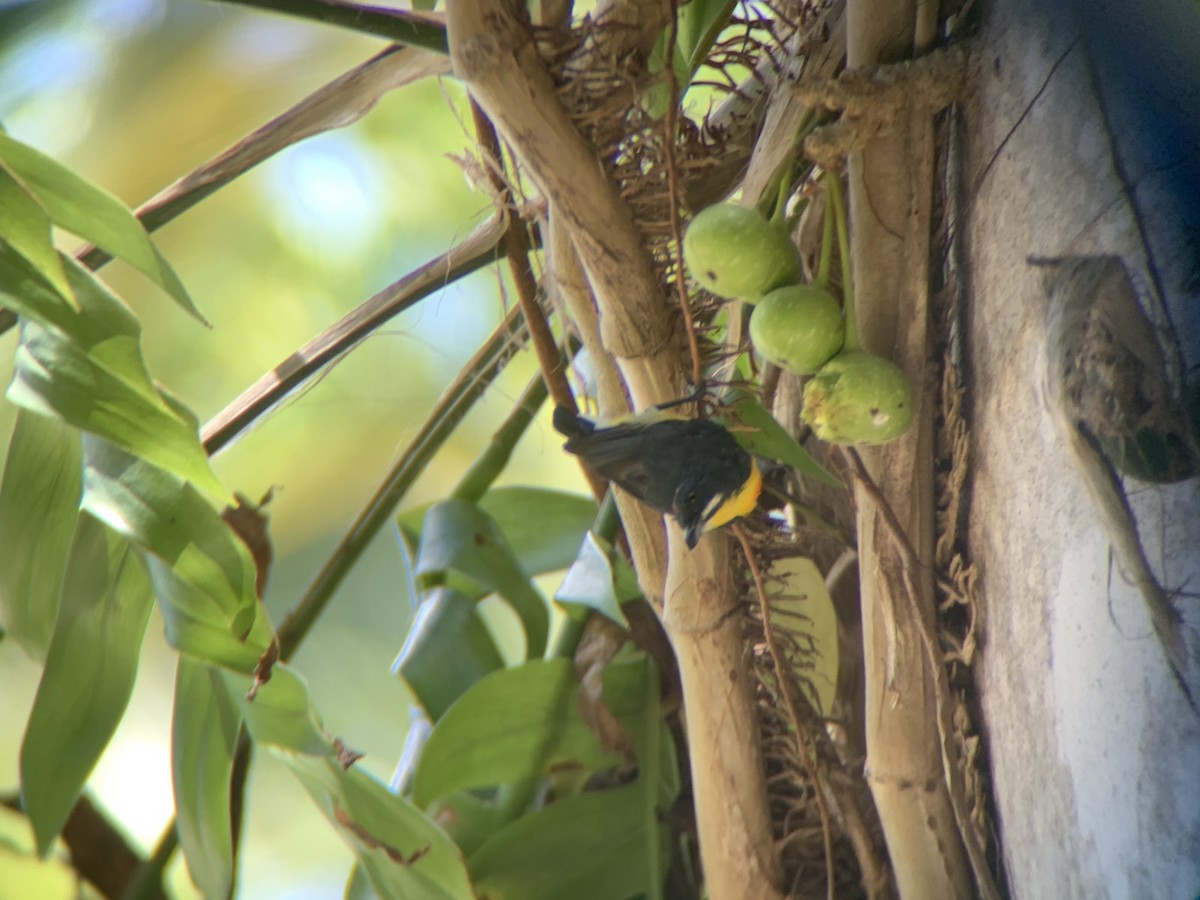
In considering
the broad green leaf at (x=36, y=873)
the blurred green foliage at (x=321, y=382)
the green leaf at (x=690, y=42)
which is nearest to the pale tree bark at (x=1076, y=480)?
the green leaf at (x=690, y=42)

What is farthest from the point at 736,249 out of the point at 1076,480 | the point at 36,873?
the point at 36,873

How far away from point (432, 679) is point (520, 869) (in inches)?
4.8

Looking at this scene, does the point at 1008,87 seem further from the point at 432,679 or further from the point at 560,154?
the point at 432,679

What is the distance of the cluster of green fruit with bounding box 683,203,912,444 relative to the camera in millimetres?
385

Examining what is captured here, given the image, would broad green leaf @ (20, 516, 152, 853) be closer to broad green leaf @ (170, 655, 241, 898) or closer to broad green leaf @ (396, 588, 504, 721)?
broad green leaf @ (170, 655, 241, 898)

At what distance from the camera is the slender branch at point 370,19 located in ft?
1.55

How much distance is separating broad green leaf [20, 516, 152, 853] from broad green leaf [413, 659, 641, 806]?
0.16 metres

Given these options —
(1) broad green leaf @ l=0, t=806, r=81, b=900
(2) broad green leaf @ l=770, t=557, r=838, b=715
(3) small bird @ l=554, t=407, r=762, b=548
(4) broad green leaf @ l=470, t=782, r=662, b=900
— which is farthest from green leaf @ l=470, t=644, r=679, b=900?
(1) broad green leaf @ l=0, t=806, r=81, b=900

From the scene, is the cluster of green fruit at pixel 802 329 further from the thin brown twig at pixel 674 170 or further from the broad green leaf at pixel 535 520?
the broad green leaf at pixel 535 520

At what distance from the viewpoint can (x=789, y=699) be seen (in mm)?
469

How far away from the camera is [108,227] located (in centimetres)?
48

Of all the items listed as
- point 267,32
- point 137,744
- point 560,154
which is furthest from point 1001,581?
point 137,744

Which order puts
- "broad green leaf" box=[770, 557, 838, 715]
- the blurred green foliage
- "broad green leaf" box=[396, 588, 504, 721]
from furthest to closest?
the blurred green foliage → "broad green leaf" box=[396, 588, 504, 721] → "broad green leaf" box=[770, 557, 838, 715]

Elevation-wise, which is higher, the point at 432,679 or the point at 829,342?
the point at 829,342
